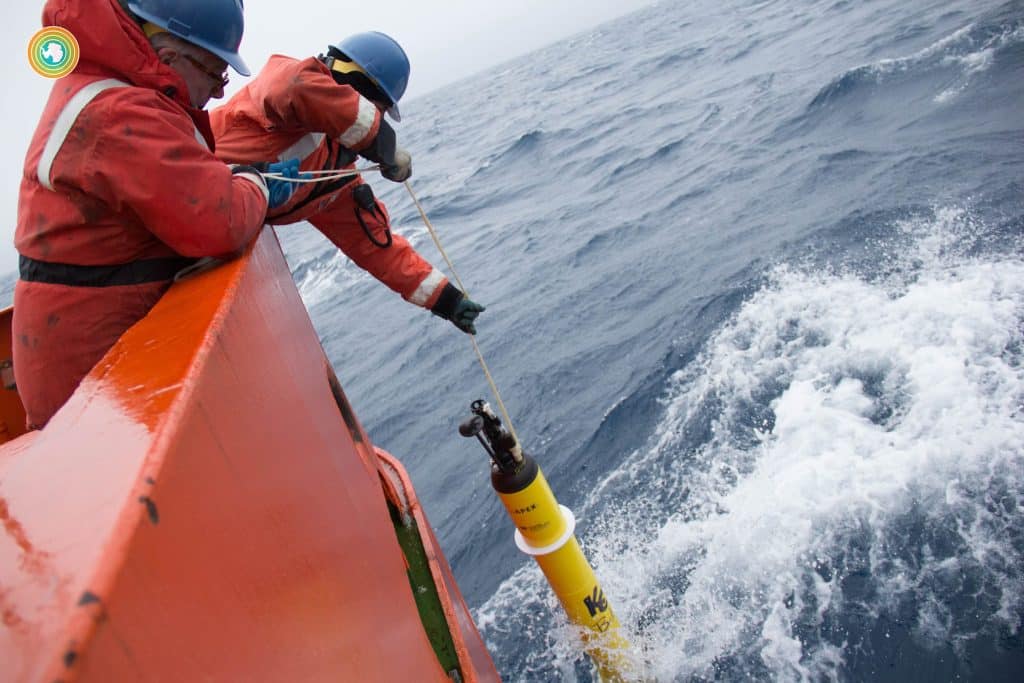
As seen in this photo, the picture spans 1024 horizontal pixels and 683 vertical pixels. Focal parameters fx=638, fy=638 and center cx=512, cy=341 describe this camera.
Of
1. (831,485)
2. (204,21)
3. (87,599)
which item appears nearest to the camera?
(87,599)

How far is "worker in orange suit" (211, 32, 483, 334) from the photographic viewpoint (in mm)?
2807

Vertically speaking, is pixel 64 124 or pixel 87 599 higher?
pixel 64 124

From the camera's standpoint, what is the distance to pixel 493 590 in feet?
13.3

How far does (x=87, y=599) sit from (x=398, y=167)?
2812 mm

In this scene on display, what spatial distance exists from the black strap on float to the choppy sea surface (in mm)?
2648

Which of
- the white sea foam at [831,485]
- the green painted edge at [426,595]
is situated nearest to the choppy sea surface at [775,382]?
the white sea foam at [831,485]

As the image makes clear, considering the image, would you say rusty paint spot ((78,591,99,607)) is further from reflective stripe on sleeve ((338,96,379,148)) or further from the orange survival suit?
reflective stripe on sleeve ((338,96,379,148))

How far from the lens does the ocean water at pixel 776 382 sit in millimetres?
2791


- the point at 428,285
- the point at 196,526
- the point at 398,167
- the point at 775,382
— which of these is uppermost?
the point at 196,526

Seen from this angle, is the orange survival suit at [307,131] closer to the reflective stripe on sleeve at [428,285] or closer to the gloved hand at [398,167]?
the gloved hand at [398,167]

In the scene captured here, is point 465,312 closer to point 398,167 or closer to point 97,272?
point 398,167

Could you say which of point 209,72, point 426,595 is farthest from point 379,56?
point 426,595

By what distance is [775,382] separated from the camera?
418 cm

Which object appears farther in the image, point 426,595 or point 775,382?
point 775,382
